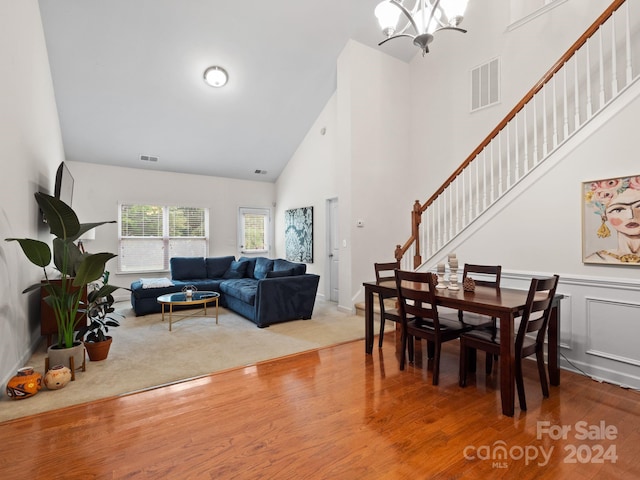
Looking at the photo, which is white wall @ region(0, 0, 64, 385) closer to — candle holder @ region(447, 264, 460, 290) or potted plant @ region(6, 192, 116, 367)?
potted plant @ region(6, 192, 116, 367)

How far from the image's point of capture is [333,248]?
6574mm

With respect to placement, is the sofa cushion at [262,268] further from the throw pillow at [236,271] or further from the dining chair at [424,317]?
the dining chair at [424,317]

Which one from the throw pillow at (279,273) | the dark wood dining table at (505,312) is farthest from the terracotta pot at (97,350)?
the dark wood dining table at (505,312)

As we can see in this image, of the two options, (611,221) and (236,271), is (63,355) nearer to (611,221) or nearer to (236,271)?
(236,271)

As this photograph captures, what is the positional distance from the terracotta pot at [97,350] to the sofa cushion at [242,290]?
6.36ft

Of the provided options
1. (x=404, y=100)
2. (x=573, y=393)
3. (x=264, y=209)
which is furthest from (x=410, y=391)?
(x=264, y=209)

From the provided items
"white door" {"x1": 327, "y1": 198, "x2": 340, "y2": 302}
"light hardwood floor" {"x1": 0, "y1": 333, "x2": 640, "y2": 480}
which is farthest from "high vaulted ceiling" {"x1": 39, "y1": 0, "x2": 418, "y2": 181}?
"light hardwood floor" {"x1": 0, "y1": 333, "x2": 640, "y2": 480}

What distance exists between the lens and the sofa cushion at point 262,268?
6250mm

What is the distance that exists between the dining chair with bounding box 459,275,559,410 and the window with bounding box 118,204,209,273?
250 inches

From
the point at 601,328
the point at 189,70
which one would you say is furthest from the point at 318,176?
the point at 601,328

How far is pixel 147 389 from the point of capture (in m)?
2.80

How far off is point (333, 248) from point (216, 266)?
2558 millimetres

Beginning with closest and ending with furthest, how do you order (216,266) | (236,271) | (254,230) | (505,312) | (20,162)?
1. (505,312)
2. (20,162)
3. (236,271)
4. (216,266)
5. (254,230)

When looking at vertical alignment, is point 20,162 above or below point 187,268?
above
